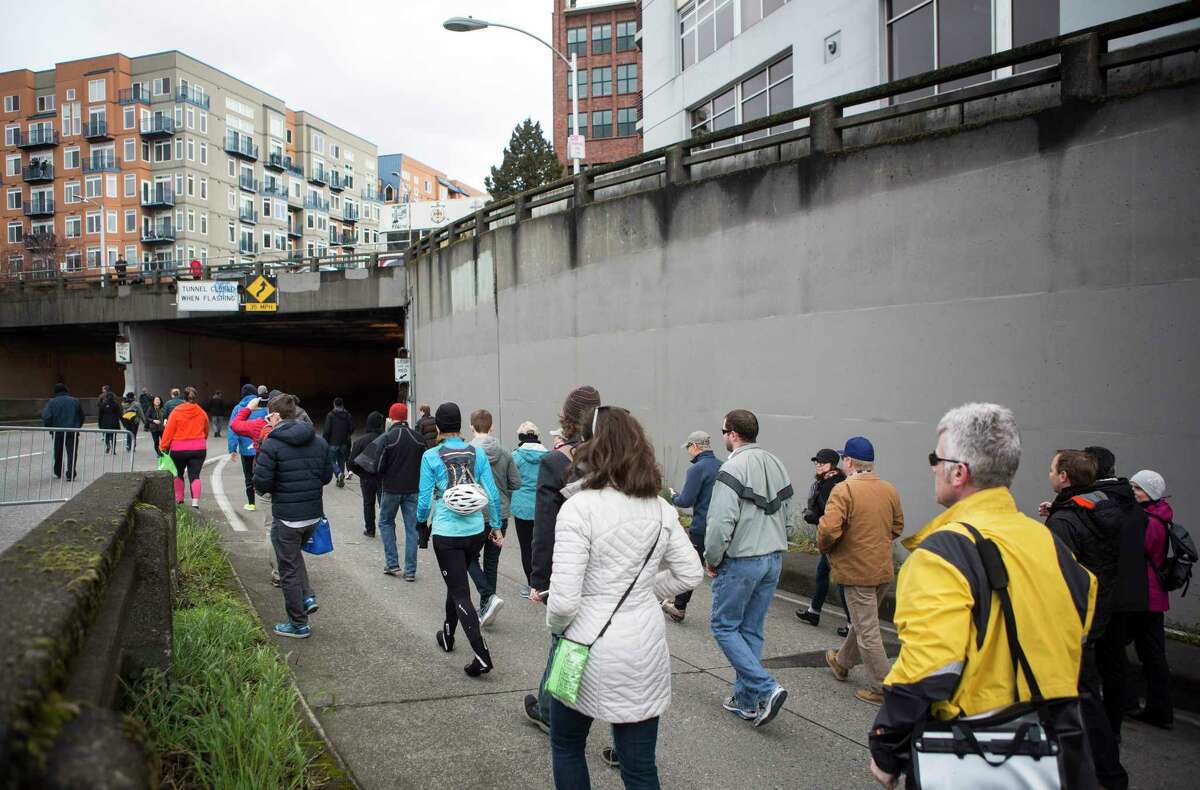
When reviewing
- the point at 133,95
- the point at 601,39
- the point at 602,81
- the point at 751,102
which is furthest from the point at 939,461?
the point at 133,95

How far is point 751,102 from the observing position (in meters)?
19.8

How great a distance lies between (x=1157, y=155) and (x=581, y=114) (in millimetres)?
58337

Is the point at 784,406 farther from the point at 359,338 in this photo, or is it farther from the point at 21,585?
the point at 359,338

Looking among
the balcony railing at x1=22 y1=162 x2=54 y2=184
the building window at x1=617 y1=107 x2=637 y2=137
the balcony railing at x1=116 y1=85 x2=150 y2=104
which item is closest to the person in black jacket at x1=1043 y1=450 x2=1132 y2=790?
the building window at x1=617 y1=107 x2=637 y2=137

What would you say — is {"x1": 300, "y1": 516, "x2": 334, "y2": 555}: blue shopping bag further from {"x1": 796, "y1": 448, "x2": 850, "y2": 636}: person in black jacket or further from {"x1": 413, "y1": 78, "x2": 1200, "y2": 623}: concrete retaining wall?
{"x1": 413, "y1": 78, "x2": 1200, "y2": 623}: concrete retaining wall

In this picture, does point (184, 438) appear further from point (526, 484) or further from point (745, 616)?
point (745, 616)

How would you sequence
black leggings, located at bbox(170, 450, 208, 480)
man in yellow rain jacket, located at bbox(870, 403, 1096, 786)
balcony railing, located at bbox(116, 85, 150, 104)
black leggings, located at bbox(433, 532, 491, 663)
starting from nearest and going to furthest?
man in yellow rain jacket, located at bbox(870, 403, 1096, 786)
black leggings, located at bbox(433, 532, 491, 663)
black leggings, located at bbox(170, 450, 208, 480)
balcony railing, located at bbox(116, 85, 150, 104)

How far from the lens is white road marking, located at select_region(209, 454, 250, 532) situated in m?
11.4

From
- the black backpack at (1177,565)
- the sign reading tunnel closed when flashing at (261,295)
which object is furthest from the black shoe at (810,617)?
the sign reading tunnel closed when flashing at (261,295)

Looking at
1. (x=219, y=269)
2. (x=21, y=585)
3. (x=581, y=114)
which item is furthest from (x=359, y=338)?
(x=21, y=585)

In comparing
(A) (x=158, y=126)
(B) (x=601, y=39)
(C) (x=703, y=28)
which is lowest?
(C) (x=703, y=28)

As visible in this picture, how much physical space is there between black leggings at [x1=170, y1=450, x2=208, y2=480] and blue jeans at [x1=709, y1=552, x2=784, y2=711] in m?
9.21

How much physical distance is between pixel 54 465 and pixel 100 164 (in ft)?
214

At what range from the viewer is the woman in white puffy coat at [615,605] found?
3146 mm
